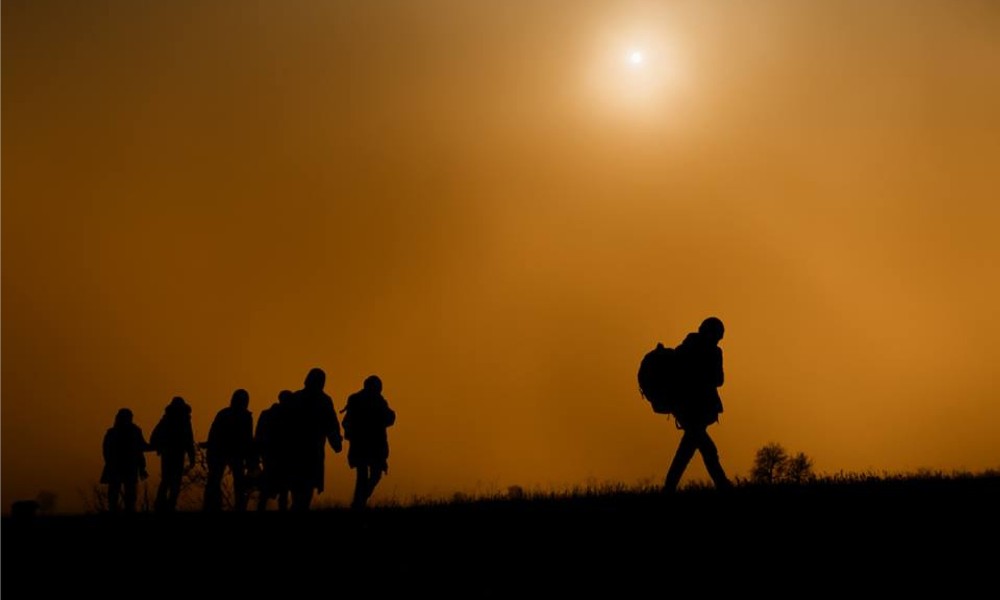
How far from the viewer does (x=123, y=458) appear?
2223cm

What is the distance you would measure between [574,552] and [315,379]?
8.03 meters

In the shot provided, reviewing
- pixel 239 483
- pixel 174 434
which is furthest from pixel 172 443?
pixel 239 483

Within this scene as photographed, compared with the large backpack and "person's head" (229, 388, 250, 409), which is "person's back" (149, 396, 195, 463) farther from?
the large backpack

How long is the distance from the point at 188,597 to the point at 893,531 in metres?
6.70

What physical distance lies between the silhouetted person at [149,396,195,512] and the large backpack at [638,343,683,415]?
1077 cm

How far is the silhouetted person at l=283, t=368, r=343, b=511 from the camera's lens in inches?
682

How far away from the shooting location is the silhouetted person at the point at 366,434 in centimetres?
1789

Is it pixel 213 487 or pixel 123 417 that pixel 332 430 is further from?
pixel 123 417

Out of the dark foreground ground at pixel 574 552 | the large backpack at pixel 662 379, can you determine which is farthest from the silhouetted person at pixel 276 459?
the large backpack at pixel 662 379

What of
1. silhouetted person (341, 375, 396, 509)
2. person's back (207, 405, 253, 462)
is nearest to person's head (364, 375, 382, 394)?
silhouetted person (341, 375, 396, 509)

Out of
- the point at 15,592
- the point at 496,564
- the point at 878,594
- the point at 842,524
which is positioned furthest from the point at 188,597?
the point at 842,524

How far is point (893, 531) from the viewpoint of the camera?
10.5 metres

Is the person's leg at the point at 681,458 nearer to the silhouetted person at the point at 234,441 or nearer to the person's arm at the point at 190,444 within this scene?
the silhouetted person at the point at 234,441

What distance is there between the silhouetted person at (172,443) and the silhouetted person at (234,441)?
159 cm
